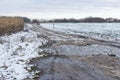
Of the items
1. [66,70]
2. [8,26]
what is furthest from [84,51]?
[8,26]

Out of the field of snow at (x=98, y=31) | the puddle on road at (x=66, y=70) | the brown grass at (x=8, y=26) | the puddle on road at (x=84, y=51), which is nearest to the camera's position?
the puddle on road at (x=66, y=70)

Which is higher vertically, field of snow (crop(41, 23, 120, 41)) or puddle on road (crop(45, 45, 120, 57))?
puddle on road (crop(45, 45, 120, 57))

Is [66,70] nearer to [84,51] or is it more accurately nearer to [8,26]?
[84,51]

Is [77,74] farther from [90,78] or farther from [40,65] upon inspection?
[40,65]

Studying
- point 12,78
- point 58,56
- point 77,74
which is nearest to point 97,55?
point 58,56

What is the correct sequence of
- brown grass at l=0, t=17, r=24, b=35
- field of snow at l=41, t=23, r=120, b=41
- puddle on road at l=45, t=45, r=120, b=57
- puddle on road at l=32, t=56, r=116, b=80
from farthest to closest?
field of snow at l=41, t=23, r=120, b=41
brown grass at l=0, t=17, r=24, b=35
puddle on road at l=45, t=45, r=120, b=57
puddle on road at l=32, t=56, r=116, b=80

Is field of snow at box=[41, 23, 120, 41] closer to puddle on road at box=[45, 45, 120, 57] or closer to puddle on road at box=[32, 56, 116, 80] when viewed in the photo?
puddle on road at box=[45, 45, 120, 57]

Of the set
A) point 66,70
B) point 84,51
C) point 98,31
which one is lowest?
point 98,31

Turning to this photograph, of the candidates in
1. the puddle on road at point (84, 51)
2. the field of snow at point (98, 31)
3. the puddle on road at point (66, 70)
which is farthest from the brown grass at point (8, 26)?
the puddle on road at point (66, 70)

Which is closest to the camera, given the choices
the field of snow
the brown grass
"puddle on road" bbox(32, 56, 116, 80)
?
"puddle on road" bbox(32, 56, 116, 80)

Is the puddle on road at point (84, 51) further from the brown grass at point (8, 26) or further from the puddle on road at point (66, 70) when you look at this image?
the brown grass at point (8, 26)

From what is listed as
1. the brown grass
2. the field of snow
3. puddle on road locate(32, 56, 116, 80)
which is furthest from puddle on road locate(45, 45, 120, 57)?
the brown grass

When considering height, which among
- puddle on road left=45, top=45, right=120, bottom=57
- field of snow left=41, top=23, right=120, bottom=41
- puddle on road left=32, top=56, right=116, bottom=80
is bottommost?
field of snow left=41, top=23, right=120, bottom=41

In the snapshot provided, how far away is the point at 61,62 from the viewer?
14.6 metres
